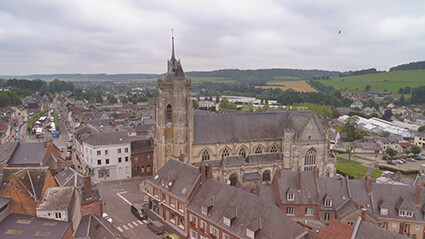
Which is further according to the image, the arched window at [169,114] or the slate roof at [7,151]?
the arched window at [169,114]

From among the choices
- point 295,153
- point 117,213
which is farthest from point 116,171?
point 295,153

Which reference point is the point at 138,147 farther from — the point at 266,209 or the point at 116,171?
the point at 266,209

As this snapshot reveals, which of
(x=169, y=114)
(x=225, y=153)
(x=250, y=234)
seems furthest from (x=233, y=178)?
(x=250, y=234)

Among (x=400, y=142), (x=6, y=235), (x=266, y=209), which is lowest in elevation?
(x=400, y=142)

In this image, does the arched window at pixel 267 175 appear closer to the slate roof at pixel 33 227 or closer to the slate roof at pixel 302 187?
the slate roof at pixel 302 187

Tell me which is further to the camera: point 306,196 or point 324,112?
point 324,112

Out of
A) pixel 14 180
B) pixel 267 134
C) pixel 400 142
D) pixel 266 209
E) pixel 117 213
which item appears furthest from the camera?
pixel 400 142

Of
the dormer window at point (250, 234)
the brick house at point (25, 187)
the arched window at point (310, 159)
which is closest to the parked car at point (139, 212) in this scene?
the brick house at point (25, 187)

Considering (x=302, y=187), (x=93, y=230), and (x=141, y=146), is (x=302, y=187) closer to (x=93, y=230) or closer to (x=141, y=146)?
(x=93, y=230)
